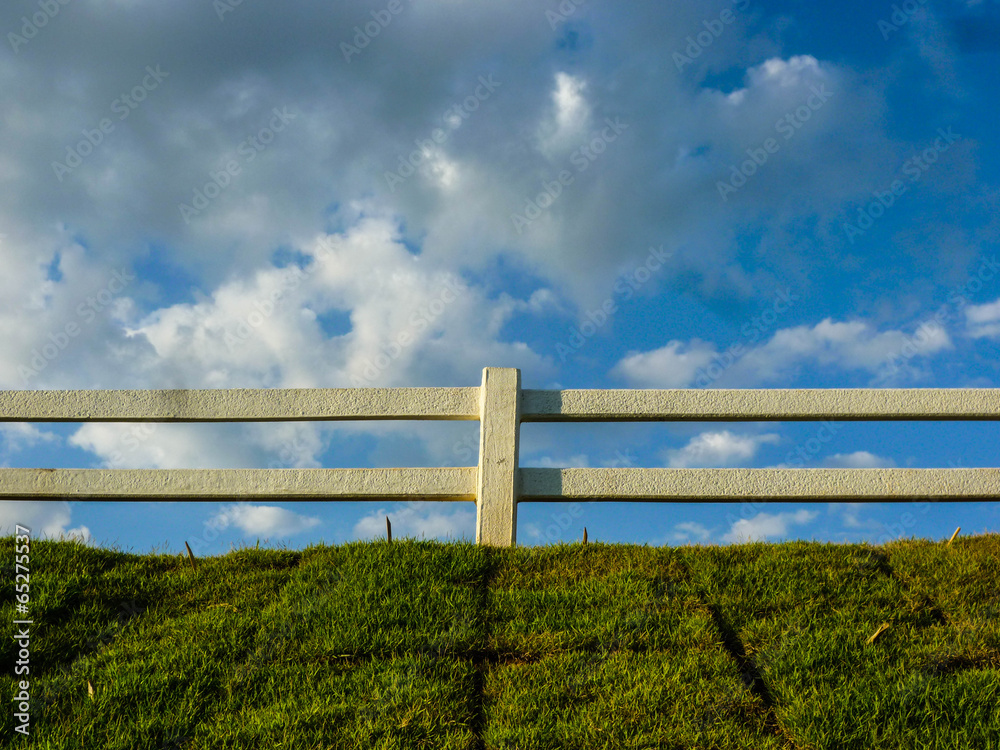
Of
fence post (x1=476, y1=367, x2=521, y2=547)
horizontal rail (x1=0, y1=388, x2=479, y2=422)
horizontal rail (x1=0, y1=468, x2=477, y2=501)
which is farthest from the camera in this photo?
horizontal rail (x1=0, y1=388, x2=479, y2=422)

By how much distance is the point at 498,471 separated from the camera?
566 centimetres

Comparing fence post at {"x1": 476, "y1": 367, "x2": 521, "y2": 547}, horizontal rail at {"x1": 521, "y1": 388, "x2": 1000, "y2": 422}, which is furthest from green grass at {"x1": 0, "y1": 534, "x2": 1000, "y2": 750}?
horizontal rail at {"x1": 521, "y1": 388, "x2": 1000, "y2": 422}

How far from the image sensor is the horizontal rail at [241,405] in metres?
5.87

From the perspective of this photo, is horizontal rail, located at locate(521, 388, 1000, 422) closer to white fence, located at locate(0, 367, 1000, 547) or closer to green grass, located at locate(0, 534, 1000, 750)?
white fence, located at locate(0, 367, 1000, 547)

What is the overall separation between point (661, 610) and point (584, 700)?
96cm

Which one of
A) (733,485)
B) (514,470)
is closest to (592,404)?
(514,470)

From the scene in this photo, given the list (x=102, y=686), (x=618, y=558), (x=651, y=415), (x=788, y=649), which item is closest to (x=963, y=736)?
(x=788, y=649)

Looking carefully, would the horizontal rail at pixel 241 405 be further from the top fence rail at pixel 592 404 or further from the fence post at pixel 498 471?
the fence post at pixel 498 471

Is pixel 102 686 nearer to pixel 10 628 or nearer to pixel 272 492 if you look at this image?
pixel 10 628

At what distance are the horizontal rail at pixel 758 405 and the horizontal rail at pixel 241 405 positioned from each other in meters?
0.78

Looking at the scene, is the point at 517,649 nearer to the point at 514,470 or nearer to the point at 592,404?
the point at 514,470

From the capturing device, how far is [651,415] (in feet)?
19.2

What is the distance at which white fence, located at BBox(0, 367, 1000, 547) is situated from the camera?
569 centimetres

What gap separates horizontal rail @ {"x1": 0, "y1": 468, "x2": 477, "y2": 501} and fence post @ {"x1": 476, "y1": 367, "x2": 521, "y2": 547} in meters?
0.16
